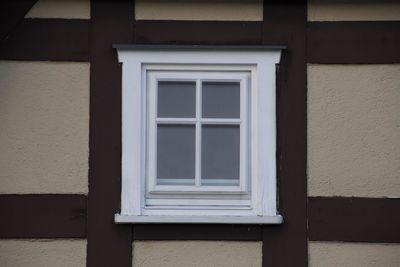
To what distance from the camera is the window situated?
423cm

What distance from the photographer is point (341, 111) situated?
4.28m

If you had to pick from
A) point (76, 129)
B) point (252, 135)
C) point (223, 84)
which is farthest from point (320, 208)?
point (76, 129)

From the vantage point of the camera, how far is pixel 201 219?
4180 mm

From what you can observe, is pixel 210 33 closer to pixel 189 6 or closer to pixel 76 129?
pixel 189 6

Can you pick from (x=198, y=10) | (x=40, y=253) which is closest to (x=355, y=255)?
(x=198, y=10)

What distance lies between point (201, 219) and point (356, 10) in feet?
5.13

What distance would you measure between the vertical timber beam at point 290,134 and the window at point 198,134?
7 centimetres

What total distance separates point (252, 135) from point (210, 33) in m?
0.66

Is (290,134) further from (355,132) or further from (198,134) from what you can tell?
(198,134)

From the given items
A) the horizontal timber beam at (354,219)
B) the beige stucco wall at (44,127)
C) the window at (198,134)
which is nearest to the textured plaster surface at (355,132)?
the horizontal timber beam at (354,219)

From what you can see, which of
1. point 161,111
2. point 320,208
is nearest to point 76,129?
point 161,111

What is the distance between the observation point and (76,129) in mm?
4273

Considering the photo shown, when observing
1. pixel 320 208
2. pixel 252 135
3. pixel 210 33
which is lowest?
pixel 320 208

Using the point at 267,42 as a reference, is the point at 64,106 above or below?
below
